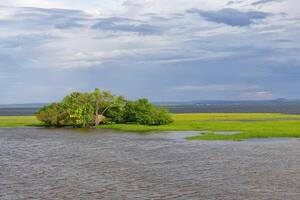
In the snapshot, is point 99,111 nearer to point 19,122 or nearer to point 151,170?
point 19,122

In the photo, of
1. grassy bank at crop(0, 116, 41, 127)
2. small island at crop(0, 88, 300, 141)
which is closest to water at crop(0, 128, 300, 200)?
small island at crop(0, 88, 300, 141)

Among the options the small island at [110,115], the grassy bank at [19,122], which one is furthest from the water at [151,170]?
the grassy bank at [19,122]

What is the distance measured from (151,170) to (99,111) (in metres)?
59.6

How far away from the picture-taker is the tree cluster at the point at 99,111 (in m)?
92.2

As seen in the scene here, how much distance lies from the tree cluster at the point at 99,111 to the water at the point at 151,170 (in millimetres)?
30394

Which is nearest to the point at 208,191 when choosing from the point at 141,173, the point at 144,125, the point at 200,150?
the point at 141,173

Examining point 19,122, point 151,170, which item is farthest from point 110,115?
point 151,170

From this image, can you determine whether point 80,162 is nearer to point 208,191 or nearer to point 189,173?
point 189,173

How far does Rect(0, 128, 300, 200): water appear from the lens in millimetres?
30764

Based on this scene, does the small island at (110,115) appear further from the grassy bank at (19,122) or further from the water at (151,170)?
the water at (151,170)

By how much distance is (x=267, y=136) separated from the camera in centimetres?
6712

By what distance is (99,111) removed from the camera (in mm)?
98062

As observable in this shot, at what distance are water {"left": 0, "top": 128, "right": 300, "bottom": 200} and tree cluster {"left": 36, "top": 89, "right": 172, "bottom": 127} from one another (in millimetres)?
30394

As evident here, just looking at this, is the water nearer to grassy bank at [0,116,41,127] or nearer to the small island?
the small island
